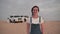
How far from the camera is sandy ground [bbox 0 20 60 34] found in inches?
74.2

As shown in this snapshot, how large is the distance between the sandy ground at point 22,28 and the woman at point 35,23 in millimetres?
63

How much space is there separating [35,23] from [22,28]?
→ 219mm

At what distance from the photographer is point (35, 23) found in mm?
1879

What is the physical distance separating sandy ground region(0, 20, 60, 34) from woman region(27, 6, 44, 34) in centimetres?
6

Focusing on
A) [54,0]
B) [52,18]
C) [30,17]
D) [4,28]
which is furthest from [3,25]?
[54,0]

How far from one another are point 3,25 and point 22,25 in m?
0.31

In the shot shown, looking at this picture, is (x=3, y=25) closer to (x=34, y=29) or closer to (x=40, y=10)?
(x=34, y=29)

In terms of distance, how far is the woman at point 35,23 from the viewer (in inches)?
73.6

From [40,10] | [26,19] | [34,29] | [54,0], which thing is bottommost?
[34,29]

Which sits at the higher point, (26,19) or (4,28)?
(26,19)

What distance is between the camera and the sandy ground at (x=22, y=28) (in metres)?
1.89

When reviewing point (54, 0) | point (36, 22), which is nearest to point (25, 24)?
point (36, 22)

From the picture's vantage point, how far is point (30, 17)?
6.21 feet

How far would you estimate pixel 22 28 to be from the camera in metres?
1.88
